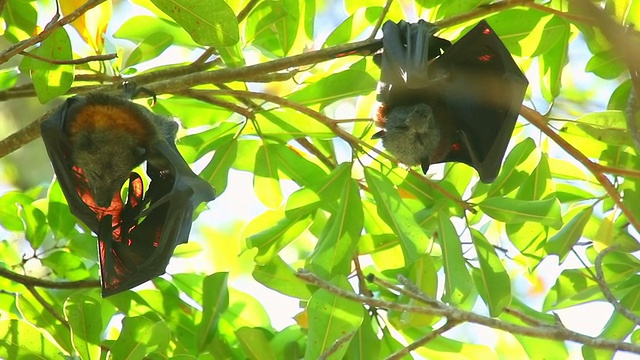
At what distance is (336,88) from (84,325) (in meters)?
1.63

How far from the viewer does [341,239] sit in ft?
14.0

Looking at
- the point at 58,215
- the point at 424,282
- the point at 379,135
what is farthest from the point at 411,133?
the point at 58,215

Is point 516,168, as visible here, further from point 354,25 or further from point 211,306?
→ point 211,306

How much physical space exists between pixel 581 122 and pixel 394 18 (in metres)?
1.13

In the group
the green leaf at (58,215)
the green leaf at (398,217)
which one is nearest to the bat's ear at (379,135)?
the green leaf at (398,217)

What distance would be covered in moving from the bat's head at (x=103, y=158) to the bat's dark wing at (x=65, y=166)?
59mm

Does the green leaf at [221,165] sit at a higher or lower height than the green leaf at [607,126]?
lower

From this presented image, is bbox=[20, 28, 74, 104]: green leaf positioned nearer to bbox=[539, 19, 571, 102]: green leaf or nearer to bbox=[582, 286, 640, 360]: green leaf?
bbox=[539, 19, 571, 102]: green leaf

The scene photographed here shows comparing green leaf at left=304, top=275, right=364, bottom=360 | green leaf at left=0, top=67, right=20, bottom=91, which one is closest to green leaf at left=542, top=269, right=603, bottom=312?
green leaf at left=304, top=275, right=364, bottom=360

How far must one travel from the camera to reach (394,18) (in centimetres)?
473

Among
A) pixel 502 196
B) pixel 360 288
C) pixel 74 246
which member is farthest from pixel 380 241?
pixel 74 246

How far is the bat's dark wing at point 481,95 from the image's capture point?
175 inches

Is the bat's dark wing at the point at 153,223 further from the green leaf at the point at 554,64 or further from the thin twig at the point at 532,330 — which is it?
the green leaf at the point at 554,64

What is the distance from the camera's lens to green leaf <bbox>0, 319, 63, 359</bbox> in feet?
13.2
